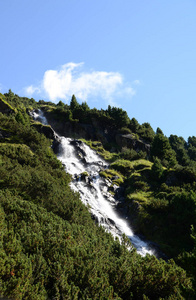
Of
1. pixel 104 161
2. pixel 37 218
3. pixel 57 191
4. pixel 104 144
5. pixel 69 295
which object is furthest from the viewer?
pixel 104 144

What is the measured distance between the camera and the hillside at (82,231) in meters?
9.66

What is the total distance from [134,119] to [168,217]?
5397cm

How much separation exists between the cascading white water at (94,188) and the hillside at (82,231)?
217 cm

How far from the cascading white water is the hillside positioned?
2.17 meters

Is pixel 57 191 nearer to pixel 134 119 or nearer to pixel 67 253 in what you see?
pixel 67 253

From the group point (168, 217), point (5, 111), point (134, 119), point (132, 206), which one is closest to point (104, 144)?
point (134, 119)

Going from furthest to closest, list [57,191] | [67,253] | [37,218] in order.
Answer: [57,191] < [37,218] < [67,253]

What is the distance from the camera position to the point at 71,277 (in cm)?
1024

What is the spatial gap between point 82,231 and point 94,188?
2503cm

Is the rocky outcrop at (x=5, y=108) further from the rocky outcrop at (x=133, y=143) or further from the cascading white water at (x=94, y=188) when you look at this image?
the rocky outcrop at (x=133, y=143)

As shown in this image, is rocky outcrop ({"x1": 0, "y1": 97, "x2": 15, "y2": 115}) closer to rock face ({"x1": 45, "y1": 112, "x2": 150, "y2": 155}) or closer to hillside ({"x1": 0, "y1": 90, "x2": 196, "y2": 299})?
hillside ({"x1": 0, "y1": 90, "x2": 196, "y2": 299})

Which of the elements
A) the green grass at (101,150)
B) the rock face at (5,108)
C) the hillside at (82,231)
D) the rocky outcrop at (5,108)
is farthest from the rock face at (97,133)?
the rock face at (5,108)

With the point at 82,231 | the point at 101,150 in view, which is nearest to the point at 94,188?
the point at 82,231

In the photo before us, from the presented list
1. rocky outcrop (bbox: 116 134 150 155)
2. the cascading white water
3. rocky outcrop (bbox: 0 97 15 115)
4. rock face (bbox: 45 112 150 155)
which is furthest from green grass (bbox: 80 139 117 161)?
rocky outcrop (bbox: 0 97 15 115)
